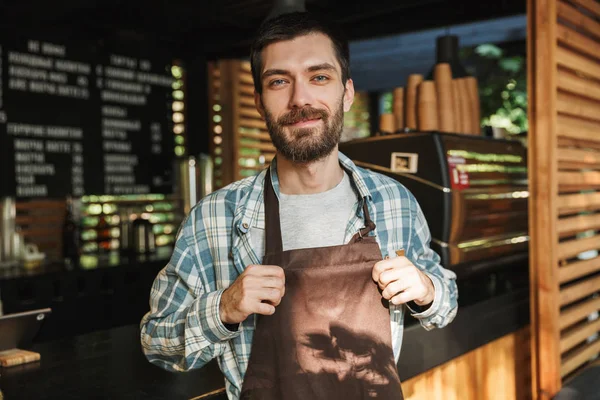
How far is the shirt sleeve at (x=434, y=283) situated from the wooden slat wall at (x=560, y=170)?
0.78 meters

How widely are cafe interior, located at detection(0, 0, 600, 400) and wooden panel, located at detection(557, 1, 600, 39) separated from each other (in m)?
0.01

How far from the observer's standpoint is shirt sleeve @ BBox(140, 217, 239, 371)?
3.93 feet

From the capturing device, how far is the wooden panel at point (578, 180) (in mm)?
2293

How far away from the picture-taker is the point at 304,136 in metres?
1.32

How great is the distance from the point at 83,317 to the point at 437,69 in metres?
2.45

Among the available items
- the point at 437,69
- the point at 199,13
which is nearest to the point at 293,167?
the point at 437,69

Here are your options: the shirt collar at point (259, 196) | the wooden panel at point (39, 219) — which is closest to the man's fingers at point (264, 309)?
the shirt collar at point (259, 196)

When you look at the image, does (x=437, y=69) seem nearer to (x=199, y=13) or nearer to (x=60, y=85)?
(x=199, y=13)

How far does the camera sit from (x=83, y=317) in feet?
11.8

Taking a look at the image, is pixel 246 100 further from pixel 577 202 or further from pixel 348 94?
pixel 348 94

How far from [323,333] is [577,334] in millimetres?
1636

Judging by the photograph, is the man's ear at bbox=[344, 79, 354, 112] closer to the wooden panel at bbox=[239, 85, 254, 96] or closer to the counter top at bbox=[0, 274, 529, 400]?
the counter top at bbox=[0, 274, 529, 400]

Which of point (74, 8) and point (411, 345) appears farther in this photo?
point (74, 8)

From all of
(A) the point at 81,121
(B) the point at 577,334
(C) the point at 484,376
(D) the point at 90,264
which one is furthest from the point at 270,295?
(A) the point at 81,121
